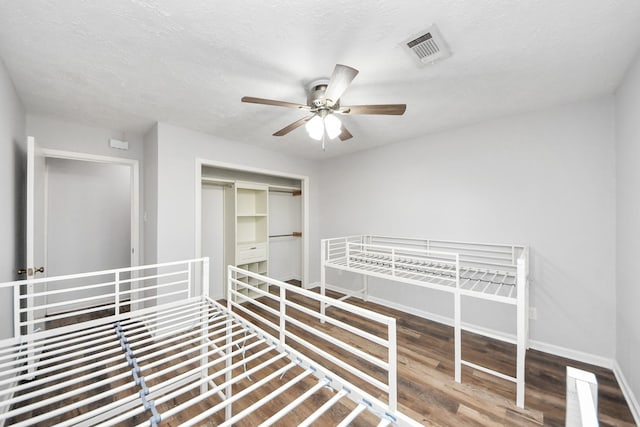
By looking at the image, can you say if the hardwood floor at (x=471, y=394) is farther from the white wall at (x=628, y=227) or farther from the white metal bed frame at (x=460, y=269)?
the white wall at (x=628, y=227)

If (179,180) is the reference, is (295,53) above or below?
above

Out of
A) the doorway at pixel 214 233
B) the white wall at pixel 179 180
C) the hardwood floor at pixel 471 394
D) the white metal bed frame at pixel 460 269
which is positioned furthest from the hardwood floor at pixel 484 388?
the doorway at pixel 214 233

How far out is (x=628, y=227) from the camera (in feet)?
6.01

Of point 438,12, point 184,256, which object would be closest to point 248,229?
point 184,256

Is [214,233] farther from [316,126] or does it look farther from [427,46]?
[427,46]

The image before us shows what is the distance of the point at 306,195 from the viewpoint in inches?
Result: 168

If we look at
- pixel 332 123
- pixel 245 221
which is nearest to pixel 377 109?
pixel 332 123

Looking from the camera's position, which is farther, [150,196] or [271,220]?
[271,220]

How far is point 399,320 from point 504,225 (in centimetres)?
155

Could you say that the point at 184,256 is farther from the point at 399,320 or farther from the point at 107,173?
the point at 399,320

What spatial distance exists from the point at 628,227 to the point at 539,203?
639 mm

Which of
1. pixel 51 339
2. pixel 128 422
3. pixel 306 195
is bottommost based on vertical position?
pixel 128 422

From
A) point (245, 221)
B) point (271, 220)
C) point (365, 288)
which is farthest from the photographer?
point (271, 220)

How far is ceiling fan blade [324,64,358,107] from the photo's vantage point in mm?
1404
